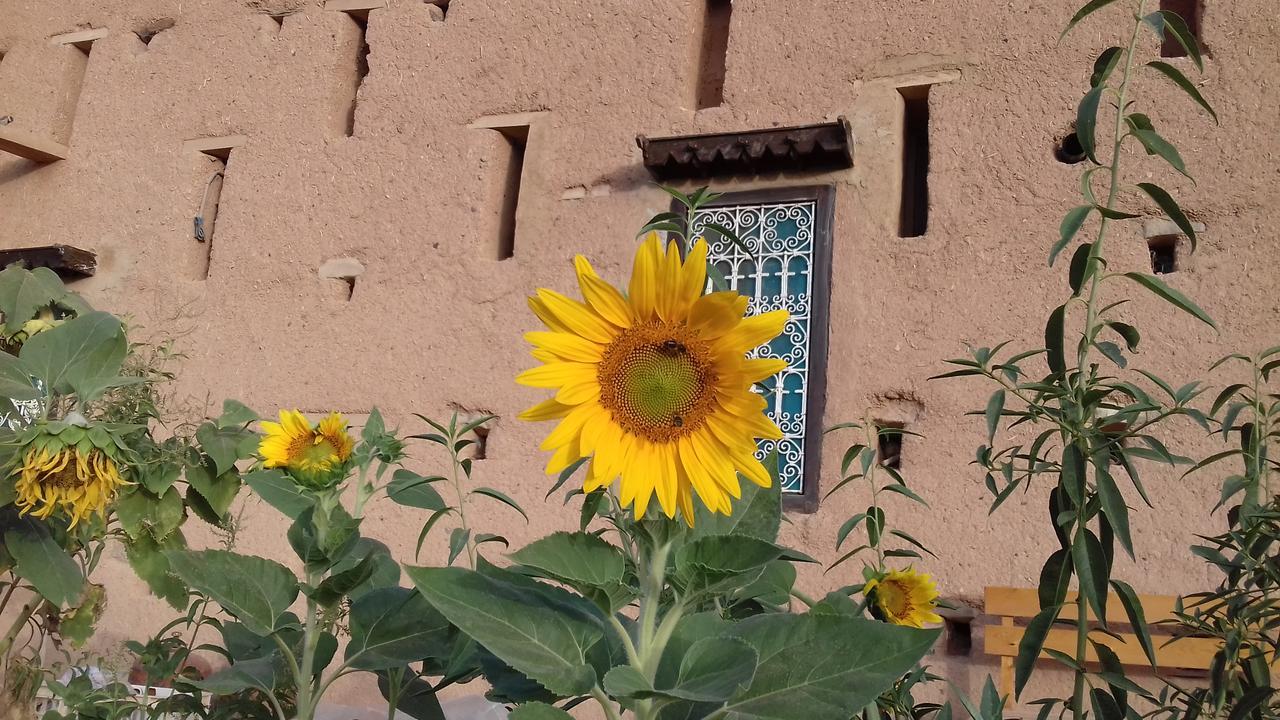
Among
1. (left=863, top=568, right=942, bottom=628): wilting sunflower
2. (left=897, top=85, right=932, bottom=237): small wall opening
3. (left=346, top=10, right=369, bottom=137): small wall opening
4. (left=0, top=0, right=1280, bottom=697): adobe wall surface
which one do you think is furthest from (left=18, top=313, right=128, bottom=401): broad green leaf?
(left=346, top=10, right=369, bottom=137): small wall opening

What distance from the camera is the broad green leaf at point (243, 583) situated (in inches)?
50.6

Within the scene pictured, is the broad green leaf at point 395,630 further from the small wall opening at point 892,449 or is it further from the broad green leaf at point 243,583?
the small wall opening at point 892,449

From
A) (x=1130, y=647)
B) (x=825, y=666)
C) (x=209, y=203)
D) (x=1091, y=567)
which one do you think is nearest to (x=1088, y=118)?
(x=1091, y=567)

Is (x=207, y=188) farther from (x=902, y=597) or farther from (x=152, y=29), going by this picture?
(x=902, y=597)

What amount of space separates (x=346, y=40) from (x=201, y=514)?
13.7 feet

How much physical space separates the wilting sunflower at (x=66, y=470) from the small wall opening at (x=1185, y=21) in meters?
3.69

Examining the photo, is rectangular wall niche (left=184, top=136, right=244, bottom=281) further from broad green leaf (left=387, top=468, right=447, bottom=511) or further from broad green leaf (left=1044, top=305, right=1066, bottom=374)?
broad green leaf (left=1044, top=305, right=1066, bottom=374)

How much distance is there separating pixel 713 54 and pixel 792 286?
121 cm

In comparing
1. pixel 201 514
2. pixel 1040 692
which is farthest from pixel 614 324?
pixel 1040 692

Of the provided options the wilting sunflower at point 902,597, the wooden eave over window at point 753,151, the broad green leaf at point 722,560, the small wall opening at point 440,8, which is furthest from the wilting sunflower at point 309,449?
the small wall opening at point 440,8

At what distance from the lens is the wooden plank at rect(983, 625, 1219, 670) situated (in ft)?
10.6

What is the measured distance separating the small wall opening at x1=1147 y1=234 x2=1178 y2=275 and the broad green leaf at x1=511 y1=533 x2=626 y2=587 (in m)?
3.32

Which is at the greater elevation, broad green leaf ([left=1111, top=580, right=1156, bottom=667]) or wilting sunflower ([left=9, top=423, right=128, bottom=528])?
wilting sunflower ([left=9, top=423, right=128, bottom=528])

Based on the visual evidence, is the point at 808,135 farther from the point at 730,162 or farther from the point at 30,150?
the point at 30,150
